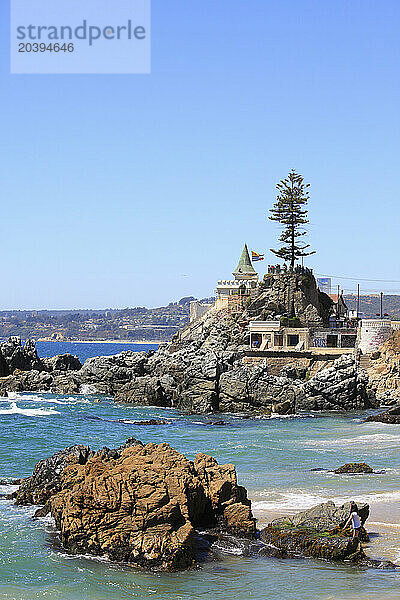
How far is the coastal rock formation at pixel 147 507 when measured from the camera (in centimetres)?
1514

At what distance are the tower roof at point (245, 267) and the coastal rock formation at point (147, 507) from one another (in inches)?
2455

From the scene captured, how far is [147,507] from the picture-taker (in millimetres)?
15555

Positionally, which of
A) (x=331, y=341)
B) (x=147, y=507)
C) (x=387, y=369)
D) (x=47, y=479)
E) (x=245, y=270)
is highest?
(x=245, y=270)

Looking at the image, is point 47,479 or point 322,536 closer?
point 322,536

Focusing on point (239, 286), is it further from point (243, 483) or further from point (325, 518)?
point (325, 518)

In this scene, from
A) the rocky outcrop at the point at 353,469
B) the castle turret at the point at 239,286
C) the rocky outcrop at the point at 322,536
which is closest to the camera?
the rocky outcrop at the point at 322,536

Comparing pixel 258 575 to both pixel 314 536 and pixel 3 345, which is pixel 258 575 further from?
pixel 3 345

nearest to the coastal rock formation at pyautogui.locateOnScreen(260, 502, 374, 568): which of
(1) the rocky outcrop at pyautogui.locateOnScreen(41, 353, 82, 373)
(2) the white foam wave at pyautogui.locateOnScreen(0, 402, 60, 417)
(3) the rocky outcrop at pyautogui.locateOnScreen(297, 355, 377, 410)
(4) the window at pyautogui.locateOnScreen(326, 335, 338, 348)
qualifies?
(3) the rocky outcrop at pyautogui.locateOnScreen(297, 355, 377, 410)

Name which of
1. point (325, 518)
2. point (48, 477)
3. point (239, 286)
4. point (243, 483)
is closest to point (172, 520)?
point (325, 518)

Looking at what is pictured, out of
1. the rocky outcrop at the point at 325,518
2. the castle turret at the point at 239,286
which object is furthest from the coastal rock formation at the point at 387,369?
the rocky outcrop at the point at 325,518

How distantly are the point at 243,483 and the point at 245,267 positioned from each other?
2371 inches

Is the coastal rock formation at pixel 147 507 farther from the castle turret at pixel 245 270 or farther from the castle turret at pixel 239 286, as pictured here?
the castle turret at pixel 245 270

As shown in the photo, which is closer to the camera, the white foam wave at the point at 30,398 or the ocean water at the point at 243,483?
the ocean water at the point at 243,483

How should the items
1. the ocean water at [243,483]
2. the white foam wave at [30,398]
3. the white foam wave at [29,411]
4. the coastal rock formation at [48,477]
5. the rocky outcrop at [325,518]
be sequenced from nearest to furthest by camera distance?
1. the ocean water at [243,483]
2. the rocky outcrop at [325,518]
3. the coastal rock formation at [48,477]
4. the white foam wave at [29,411]
5. the white foam wave at [30,398]
